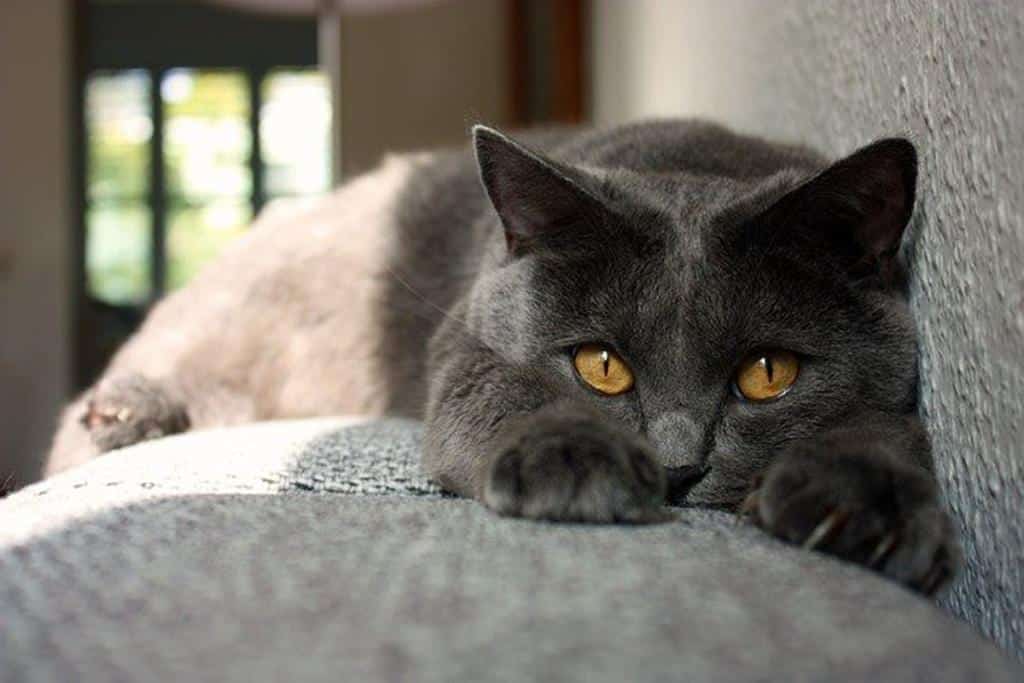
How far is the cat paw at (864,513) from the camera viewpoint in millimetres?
757

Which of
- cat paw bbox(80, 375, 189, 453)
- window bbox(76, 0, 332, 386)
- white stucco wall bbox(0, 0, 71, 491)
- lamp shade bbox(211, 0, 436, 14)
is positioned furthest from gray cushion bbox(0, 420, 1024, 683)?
window bbox(76, 0, 332, 386)

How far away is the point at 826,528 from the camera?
777mm

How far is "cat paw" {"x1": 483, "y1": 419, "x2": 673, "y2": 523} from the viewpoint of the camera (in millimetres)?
835

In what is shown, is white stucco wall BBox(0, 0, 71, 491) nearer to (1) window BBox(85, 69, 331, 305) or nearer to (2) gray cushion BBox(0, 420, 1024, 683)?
(1) window BBox(85, 69, 331, 305)

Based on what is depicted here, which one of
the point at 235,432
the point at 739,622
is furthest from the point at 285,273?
the point at 739,622

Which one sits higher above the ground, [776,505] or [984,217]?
[984,217]

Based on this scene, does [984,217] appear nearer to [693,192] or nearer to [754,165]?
[693,192]

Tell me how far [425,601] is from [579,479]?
9.2 inches

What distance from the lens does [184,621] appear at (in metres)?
0.61

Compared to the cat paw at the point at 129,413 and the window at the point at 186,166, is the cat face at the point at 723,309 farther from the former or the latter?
the window at the point at 186,166

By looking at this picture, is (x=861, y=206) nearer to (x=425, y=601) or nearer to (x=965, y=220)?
(x=965, y=220)

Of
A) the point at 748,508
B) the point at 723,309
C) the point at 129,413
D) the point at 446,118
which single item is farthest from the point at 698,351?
the point at 446,118

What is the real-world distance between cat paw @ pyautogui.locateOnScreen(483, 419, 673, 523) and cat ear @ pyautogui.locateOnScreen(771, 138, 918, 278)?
30 centimetres

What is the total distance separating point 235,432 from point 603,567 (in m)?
0.78
